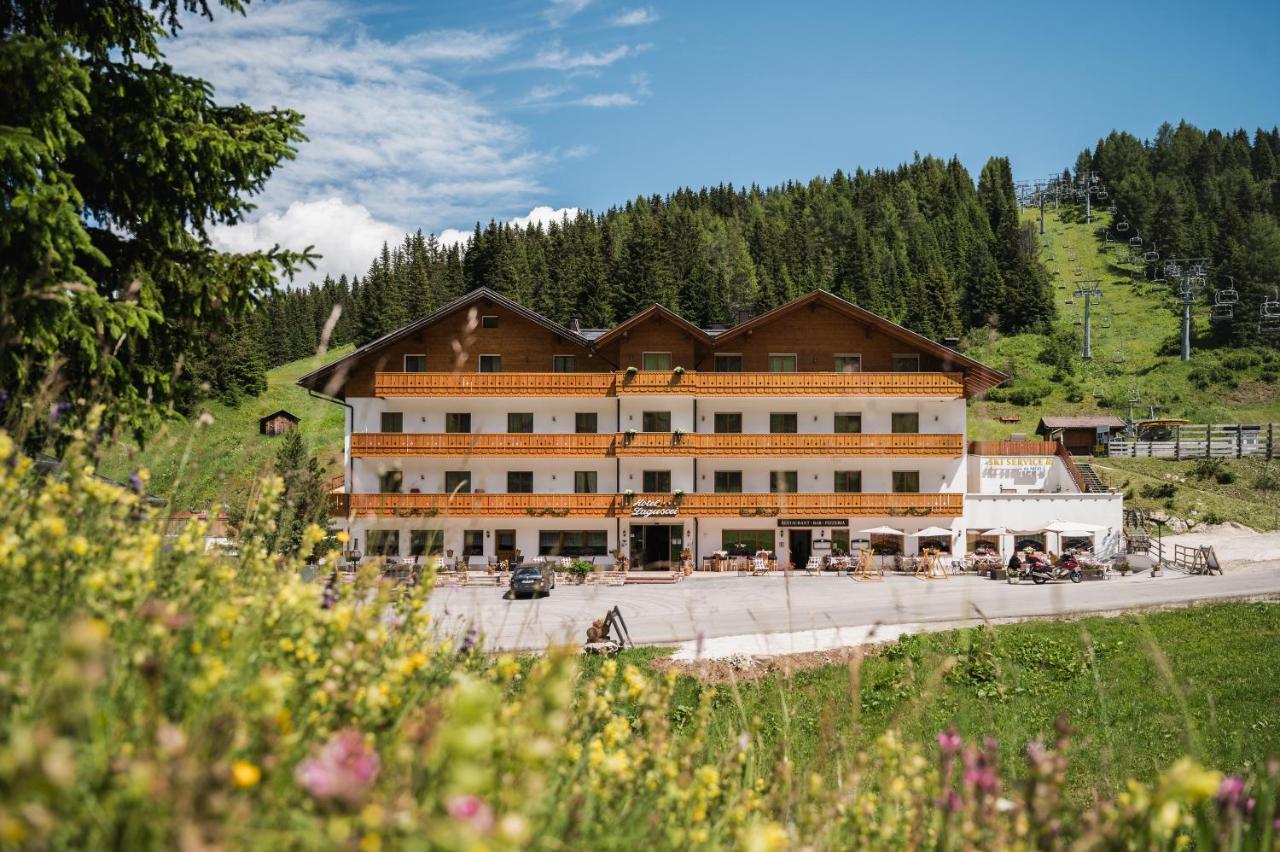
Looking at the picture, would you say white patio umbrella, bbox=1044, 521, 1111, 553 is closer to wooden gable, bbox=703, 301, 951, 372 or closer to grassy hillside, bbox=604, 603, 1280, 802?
wooden gable, bbox=703, 301, 951, 372

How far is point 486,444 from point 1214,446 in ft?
183

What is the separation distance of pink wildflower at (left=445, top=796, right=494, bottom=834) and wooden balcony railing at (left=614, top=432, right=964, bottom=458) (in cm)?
3804

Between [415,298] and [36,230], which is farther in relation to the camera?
[415,298]

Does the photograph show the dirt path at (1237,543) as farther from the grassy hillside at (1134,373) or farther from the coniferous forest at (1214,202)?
the coniferous forest at (1214,202)

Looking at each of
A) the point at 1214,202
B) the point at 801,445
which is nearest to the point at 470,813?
the point at 801,445

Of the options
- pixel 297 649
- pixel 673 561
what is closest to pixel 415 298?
pixel 673 561

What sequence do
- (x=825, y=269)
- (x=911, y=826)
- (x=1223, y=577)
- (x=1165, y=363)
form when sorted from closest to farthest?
(x=911, y=826)
(x=1223, y=577)
(x=1165, y=363)
(x=825, y=269)

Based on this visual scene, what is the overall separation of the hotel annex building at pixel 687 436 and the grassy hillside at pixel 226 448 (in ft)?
19.5

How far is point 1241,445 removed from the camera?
6122 cm

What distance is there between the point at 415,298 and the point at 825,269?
60.0 metres

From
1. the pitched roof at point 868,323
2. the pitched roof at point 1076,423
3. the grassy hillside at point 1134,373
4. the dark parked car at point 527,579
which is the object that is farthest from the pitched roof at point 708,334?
the pitched roof at point 1076,423

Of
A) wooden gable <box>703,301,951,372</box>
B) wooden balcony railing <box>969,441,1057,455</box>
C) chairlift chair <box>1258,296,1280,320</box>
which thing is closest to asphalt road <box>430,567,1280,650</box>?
wooden gable <box>703,301,951,372</box>

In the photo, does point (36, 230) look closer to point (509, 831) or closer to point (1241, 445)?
point (509, 831)

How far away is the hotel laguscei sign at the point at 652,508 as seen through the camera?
39.6 metres
